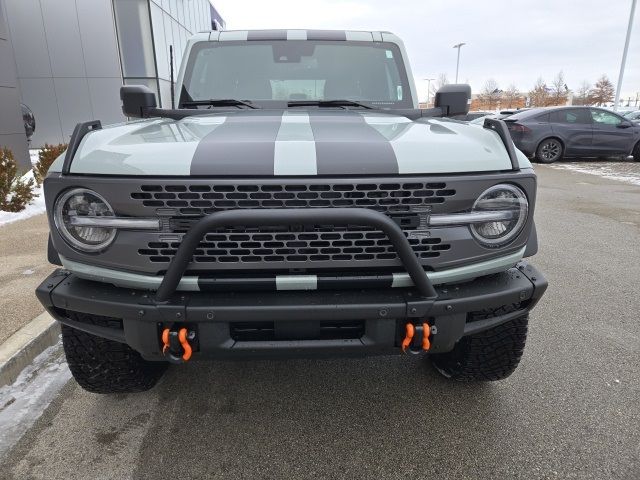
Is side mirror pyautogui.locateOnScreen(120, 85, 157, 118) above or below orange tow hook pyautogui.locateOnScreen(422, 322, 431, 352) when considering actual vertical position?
above

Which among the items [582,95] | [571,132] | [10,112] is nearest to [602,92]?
[582,95]

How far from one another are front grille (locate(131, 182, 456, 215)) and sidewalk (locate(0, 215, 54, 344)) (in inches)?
73.7

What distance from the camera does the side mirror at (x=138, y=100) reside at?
2877mm

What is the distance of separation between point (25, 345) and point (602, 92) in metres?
59.6

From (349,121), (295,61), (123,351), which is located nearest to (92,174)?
(123,351)

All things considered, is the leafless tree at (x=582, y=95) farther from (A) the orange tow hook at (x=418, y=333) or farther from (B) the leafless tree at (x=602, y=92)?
(A) the orange tow hook at (x=418, y=333)

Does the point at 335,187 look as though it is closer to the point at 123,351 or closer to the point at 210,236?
the point at 210,236

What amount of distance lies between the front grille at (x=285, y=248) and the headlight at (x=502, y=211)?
1.23 ft

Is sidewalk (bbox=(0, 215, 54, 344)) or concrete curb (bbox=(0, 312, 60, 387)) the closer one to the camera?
concrete curb (bbox=(0, 312, 60, 387))

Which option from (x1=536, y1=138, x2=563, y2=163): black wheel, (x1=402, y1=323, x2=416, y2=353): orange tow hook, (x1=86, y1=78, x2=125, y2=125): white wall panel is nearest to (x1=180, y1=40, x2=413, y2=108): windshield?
(x1=402, y1=323, x2=416, y2=353): orange tow hook

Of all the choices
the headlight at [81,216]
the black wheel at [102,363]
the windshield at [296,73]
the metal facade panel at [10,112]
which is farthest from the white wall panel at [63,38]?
the headlight at [81,216]

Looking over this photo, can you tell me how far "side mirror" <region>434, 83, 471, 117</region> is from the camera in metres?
2.89

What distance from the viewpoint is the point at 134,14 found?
14742 mm

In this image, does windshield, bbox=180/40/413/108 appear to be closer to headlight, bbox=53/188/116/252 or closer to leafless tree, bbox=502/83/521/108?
headlight, bbox=53/188/116/252
